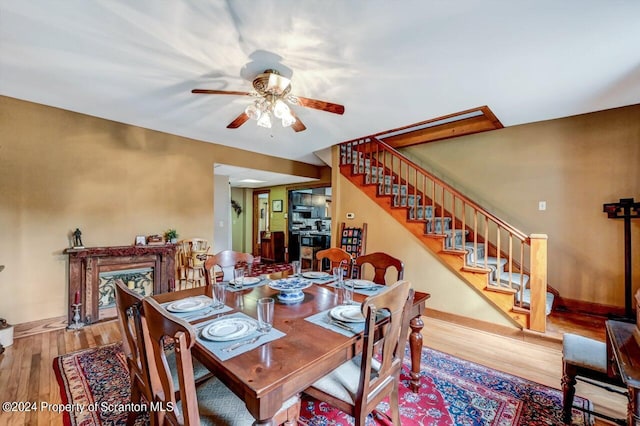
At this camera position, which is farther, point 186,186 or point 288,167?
point 288,167

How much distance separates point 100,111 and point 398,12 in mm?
3359

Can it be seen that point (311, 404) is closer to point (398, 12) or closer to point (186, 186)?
point (398, 12)

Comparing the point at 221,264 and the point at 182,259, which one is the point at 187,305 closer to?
the point at 221,264

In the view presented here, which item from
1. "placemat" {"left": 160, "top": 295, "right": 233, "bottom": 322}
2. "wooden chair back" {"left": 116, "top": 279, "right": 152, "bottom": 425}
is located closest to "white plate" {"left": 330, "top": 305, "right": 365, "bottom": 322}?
"placemat" {"left": 160, "top": 295, "right": 233, "bottom": 322}

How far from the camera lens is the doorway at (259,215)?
8.03 m

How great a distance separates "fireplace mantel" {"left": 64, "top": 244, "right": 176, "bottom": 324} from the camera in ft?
10.1

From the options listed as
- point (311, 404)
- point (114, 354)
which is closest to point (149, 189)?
A: point (114, 354)

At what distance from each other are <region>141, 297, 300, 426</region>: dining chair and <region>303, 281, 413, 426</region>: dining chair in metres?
0.21

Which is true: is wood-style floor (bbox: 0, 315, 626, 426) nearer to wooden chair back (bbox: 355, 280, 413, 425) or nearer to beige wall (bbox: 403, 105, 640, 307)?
beige wall (bbox: 403, 105, 640, 307)

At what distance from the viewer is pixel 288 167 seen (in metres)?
5.60

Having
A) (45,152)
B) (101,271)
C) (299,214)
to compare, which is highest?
(45,152)

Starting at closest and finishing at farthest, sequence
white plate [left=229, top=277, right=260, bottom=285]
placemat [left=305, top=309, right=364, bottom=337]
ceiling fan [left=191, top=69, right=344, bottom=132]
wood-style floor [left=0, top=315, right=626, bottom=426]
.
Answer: placemat [left=305, top=309, right=364, bottom=337], wood-style floor [left=0, top=315, right=626, bottom=426], white plate [left=229, top=277, right=260, bottom=285], ceiling fan [left=191, top=69, right=344, bottom=132]

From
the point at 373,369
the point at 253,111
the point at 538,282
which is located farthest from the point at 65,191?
the point at 538,282

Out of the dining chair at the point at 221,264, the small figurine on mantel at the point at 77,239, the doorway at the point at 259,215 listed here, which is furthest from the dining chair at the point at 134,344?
the doorway at the point at 259,215
